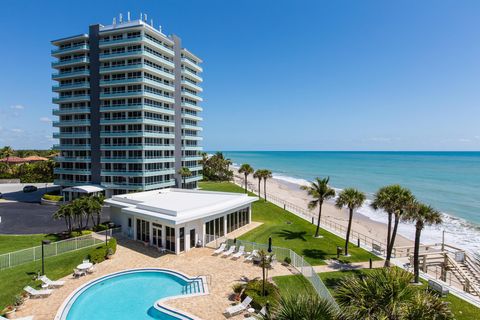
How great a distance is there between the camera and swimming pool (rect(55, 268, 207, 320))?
15.6 metres

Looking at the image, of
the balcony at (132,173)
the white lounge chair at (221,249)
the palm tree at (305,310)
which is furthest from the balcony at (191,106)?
the palm tree at (305,310)

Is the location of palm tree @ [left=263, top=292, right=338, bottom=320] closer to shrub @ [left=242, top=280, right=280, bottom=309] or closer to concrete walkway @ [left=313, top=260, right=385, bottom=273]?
shrub @ [left=242, top=280, right=280, bottom=309]

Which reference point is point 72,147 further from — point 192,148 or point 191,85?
point 191,85

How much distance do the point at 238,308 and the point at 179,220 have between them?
10934mm

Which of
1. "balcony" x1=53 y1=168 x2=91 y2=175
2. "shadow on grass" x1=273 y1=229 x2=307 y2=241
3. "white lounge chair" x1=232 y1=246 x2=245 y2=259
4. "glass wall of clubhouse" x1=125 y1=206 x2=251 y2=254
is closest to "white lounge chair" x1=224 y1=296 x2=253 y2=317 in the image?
"white lounge chair" x1=232 y1=246 x2=245 y2=259

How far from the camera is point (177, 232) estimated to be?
81.1 feet

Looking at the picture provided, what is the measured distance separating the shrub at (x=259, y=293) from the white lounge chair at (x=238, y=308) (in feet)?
1.74

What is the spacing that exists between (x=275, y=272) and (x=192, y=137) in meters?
48.9

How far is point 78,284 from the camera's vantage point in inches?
741

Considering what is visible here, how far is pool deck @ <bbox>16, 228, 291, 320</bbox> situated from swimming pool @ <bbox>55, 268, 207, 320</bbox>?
60cm

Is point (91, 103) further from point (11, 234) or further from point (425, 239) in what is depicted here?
point (425, 239)

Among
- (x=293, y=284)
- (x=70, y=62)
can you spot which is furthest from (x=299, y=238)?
(x=70, y=62)

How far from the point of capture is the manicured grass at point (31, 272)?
1747 centimetres

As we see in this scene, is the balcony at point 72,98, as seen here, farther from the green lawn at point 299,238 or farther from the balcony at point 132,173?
the green lawn at point 299,238
